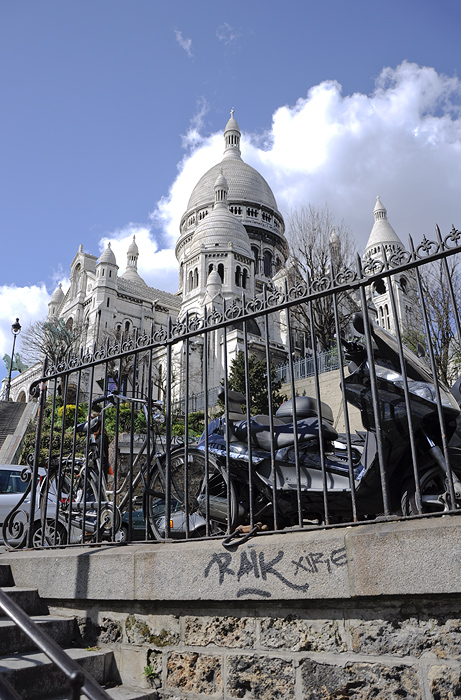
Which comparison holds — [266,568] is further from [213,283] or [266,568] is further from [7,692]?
[213,283]

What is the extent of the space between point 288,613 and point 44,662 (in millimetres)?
1478

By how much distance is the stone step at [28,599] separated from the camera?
3.99 meters

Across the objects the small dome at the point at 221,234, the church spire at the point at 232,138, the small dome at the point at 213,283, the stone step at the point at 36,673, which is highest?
the church spire at the point at 232,138

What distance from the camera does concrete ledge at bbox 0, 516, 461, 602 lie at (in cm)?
255

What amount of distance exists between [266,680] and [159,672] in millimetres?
803

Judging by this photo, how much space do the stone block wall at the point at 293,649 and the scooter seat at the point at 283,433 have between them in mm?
1343

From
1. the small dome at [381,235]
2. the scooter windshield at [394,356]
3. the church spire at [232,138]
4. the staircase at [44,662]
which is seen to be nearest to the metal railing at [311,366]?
the scooter windshield at [394,356]

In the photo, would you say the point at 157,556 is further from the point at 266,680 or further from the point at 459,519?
the point at 459,519

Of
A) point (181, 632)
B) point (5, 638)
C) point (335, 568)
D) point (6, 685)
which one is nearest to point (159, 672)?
point (181, 632)

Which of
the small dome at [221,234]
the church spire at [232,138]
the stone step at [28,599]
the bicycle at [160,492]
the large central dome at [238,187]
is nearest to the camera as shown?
the bicycle at [160,492]

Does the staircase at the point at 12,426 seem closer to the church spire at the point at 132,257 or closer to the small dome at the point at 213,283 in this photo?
the small dome at the point at 213,283

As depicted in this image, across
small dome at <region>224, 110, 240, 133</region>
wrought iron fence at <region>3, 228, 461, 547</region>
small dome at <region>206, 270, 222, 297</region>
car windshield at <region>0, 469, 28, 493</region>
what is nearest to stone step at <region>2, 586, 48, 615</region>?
wrought iron fence at <region>3, 228, 461, 547</region>

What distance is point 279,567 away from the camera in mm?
2979

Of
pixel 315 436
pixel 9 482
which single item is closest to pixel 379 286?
pixel 315 436
